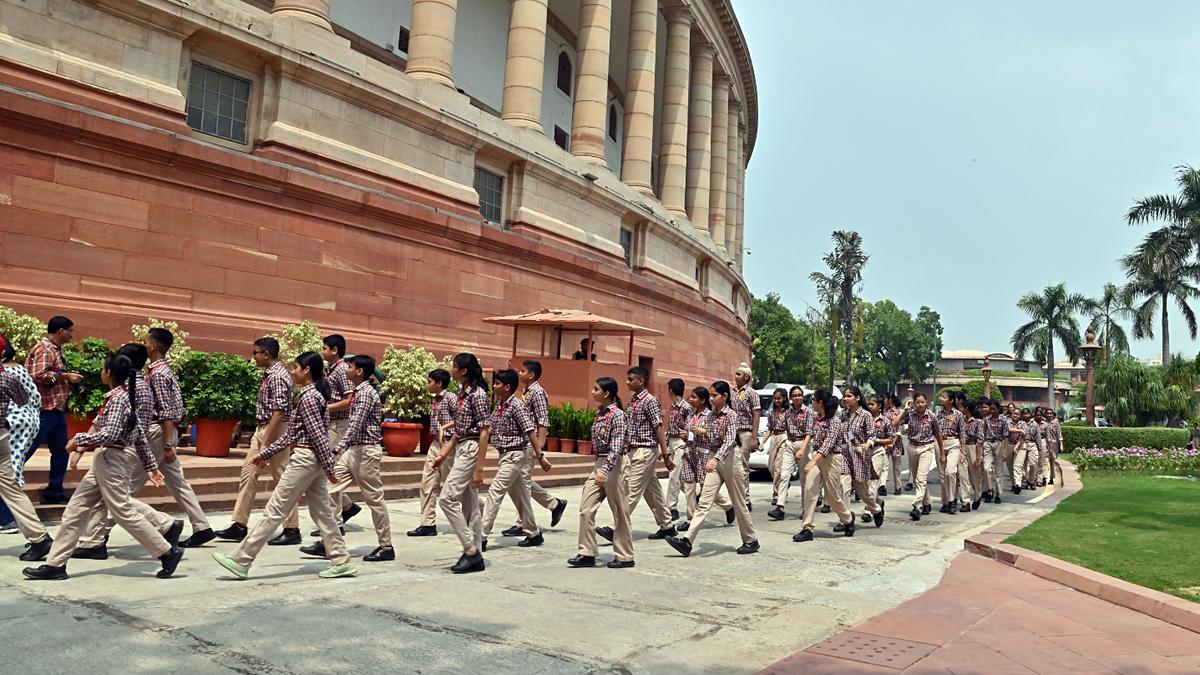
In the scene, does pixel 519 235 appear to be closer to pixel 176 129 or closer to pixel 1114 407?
pixel 176 129

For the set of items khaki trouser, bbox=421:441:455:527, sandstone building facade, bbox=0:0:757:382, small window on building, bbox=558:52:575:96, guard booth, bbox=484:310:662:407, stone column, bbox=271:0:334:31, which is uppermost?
small window on building, bbox=558:52:575:96

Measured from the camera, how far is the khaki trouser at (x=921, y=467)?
45.3 feet

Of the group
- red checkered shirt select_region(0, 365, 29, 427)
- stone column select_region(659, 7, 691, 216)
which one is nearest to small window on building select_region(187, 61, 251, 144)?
red checkered shirt select_region(0, 365, 29, 427)

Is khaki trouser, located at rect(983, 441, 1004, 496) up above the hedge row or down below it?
below

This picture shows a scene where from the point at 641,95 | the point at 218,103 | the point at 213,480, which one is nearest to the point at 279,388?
the point at 213,480

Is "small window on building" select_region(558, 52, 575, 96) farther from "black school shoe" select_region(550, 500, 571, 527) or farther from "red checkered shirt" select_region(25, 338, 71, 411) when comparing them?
"red checkered shirt" select_region(25, 338, 71, 411)

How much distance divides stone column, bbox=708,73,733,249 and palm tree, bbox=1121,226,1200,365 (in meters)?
26.6

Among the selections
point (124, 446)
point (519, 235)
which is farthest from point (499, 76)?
point (124, 446)

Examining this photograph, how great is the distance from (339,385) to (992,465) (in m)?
12.9

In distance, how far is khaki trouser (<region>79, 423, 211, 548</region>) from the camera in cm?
722

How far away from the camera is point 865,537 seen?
448 inches

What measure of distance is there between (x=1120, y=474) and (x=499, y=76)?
22.4 metres

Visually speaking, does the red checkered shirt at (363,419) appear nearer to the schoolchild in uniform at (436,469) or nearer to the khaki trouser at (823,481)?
the schoolchild in uniform at (436,469)

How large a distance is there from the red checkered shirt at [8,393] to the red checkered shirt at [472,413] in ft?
12.4
